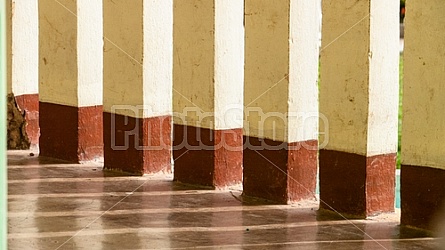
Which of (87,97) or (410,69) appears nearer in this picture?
(410,69)

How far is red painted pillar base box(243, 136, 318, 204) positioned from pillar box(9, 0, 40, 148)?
1.75 m

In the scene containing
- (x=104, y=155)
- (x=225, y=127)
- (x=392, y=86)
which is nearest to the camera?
(x=392, y=86)

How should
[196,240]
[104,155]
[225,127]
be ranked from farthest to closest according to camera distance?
1. [104,155]
2. [225,127]
3. [196,240]

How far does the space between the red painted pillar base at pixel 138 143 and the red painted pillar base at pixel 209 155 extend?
20cm

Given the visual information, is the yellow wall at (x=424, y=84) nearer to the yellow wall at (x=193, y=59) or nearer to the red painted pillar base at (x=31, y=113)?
the yellow wall at (x=193, y=59)

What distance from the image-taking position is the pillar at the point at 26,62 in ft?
17.4

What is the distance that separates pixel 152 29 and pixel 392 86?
1418mm

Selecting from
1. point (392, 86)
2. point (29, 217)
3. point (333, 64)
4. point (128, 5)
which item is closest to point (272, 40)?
point (333, 64)

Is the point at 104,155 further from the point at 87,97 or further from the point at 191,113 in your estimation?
the point at 191,113

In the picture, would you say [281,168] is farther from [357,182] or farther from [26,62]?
[26,62]

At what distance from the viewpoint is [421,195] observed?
356 centimetres

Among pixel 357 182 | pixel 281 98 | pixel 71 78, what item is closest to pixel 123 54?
pixel 71 78

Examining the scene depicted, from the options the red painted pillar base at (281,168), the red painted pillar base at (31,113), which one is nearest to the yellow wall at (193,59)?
the red painted pillar base at (281,168)

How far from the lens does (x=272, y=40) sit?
402cm
